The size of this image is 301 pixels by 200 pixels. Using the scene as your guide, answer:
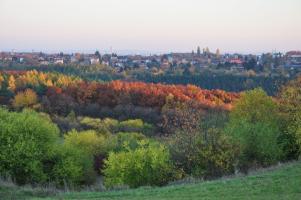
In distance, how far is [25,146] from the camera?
38.8 m

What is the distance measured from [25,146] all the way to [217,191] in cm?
2355

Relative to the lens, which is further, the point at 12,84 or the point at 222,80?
the point at 222,80

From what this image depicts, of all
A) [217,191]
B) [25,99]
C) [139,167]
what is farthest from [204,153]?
[25,99]

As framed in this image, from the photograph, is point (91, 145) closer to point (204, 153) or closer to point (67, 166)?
point (67, 166)

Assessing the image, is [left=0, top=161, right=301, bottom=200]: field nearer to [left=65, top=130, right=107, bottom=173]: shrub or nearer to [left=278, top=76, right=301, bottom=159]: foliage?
[left=278, top=76, right=301, bottom=159]: foliage

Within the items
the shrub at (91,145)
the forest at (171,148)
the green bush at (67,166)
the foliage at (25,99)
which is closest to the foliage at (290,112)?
the forest at (171,148)

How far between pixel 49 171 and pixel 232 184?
80.8 ft

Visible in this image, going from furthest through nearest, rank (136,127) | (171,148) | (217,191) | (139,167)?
(136,127) → (171,148) → (139,167) → (217,191)

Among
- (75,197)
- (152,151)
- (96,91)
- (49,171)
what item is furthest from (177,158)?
(96,91)

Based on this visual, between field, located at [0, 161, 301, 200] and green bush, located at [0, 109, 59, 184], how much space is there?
17.0m

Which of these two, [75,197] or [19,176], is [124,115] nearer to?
[19,176]

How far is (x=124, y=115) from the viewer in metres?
110

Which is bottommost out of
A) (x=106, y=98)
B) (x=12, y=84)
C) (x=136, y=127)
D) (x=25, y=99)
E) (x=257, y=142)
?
(x=136, y=127)

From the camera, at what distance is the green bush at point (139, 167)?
34.6m
